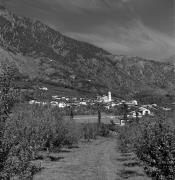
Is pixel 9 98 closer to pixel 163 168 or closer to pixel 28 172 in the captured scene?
pixel 28 172

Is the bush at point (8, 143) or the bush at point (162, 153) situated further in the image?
the bush at point (162, 153)

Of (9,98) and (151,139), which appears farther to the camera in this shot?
(151,139)

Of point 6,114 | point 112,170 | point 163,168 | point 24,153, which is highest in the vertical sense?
point 6,114

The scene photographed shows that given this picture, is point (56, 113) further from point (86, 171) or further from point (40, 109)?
point (86, 171)

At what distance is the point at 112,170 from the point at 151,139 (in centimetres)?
1612

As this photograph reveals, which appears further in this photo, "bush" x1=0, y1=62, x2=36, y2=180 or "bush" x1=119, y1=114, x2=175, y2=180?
"bush" x1=119, y1=114, x2=175, y2=180

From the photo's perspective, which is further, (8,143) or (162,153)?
(162,153)

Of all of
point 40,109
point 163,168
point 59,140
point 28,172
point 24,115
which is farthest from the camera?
point 59,140

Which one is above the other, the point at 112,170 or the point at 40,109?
the point at 40,109

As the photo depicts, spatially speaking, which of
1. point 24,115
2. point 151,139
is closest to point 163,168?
point 151,139

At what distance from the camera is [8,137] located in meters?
11.3

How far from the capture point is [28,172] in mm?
11133

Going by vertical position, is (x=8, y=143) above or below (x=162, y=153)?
above

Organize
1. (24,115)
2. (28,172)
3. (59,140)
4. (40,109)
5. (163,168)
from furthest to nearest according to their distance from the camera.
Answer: (59,140) → (40,109) → (24,115) → (163,168) → (28,172)
